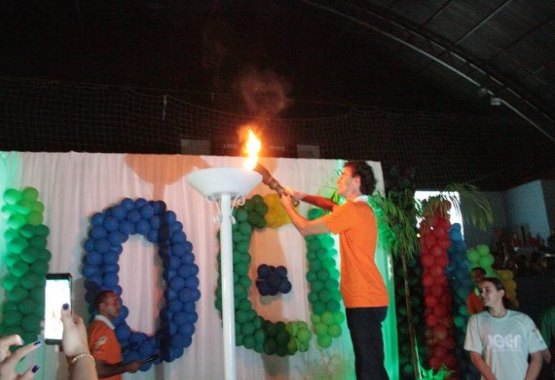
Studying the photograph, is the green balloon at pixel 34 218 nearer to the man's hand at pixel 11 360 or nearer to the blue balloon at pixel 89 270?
the blue balloon at pixel 89 270

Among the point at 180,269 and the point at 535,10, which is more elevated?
the point at 535,10

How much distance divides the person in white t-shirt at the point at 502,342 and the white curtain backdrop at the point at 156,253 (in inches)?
64.7

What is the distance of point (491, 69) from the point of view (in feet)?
24.6

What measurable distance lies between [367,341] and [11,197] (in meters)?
2.93

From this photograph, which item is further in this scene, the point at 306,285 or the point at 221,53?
the point at 221,53

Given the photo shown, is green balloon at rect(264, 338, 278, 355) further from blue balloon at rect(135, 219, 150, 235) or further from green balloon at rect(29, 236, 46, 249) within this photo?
green balloon at rect(29, 236, 46, 249)

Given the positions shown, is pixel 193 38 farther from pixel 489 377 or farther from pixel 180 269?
pixel 489 377

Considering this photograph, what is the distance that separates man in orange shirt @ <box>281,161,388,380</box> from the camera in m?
2.85

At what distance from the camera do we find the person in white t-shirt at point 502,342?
295cm

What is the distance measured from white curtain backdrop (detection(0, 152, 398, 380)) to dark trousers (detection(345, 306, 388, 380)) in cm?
161

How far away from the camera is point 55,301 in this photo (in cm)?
199

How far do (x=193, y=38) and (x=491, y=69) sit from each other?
4.65 metres

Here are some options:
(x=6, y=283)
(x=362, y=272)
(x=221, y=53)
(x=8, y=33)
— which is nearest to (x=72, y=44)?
(x=8, y=33)

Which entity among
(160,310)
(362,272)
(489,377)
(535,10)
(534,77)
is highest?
(535,10)
